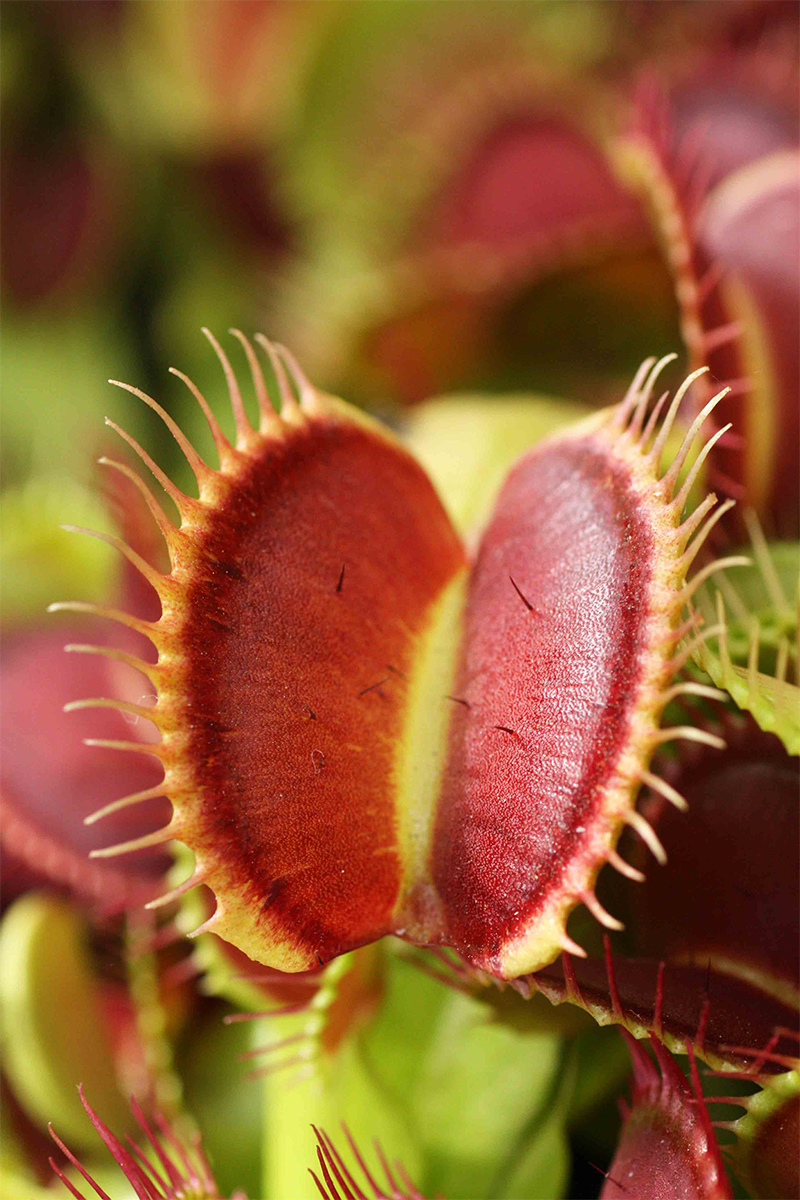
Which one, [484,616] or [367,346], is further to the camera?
[367,346]

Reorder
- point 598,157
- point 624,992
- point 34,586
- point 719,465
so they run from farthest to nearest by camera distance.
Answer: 1. point 598,157
2. point 34,586
3. point 719,465
4. point 624,992

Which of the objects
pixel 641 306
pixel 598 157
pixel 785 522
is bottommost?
pixel 785 522

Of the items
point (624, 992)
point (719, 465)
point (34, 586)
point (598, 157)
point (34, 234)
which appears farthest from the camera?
point (34, 234)

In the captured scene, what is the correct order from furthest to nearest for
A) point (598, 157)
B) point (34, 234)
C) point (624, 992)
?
point (34, 234), point (598, 157), point (624, 992)

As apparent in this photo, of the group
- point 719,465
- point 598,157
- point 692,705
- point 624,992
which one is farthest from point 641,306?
point 624,992

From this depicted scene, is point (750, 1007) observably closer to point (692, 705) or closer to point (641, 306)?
point (692, 705)

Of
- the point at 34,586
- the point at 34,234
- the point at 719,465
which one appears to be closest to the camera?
the point at 719,465

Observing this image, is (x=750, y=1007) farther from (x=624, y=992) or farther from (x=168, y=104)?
(x=168, y=104)

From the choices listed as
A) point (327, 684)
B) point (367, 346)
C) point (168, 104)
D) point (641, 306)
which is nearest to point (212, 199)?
point (168, 104)

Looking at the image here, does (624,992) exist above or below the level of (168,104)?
below
